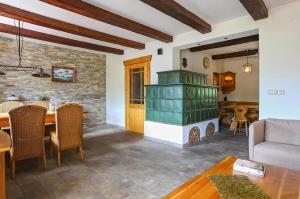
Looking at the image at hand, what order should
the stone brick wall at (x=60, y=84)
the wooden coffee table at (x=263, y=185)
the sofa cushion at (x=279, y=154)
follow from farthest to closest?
1. the stone brick wall at (x=60, y=84)
2. the sofa cushion at (x=279, y=154)
3. the wooden coffee table at (x=263, y=185)

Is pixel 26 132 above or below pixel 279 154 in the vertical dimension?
above

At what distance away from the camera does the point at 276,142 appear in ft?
10.1

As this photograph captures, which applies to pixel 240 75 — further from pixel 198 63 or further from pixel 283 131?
pixel 283 131

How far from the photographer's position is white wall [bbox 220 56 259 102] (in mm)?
7241

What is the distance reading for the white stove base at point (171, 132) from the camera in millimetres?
4332

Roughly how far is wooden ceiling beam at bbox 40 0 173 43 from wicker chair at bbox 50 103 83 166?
63.2 inches

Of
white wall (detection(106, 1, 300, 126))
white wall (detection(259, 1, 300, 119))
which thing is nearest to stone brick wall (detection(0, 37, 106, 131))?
white wall (detection(106, 1, 300, 126))

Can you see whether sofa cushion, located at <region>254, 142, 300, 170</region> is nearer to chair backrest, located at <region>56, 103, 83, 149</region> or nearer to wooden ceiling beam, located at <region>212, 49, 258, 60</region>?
chair backrest, located at <region>56, 103, 83, 149</region>

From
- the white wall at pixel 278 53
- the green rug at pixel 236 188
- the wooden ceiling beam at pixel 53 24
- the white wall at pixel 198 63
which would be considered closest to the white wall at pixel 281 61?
the white wall at pixel 278 53

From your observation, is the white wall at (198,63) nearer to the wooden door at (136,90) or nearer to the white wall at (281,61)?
the wooden door at (136,90)

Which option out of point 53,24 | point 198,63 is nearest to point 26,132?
point 53,24

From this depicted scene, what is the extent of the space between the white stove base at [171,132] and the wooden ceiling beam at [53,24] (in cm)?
240

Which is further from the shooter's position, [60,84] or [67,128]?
[60,84]

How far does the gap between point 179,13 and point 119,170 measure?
112 inches
